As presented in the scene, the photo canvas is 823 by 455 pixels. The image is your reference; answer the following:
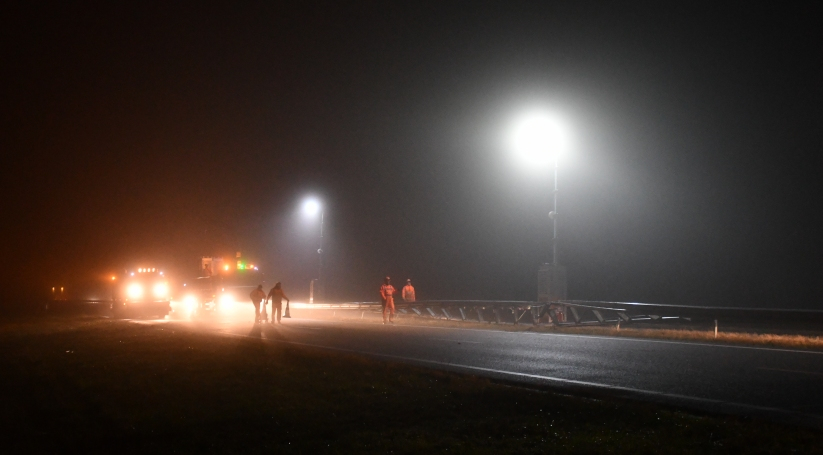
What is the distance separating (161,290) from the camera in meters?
37.0

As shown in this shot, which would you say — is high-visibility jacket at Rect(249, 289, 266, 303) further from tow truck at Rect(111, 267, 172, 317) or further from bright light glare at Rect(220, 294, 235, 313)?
bright light glare at Rect(220, 294, 235, 313)

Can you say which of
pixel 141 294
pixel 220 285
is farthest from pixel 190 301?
pixel 141 294

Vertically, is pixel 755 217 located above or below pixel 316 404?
above

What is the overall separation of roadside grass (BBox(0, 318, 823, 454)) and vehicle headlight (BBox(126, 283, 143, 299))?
2410 cm

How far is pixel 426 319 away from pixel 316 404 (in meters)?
20.1

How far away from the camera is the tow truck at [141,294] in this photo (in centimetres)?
3622

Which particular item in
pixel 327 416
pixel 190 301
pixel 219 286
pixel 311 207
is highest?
pixel 311 207

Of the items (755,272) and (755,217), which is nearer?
(755,272)

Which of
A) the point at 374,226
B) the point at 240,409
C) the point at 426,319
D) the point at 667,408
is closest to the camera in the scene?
the point at 667,408

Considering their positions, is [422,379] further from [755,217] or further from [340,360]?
[755,217]

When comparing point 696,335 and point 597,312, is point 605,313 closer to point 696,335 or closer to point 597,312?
point 597,312

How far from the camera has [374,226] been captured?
78375 mm

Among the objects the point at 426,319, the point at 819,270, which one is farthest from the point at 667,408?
the point at 819,270

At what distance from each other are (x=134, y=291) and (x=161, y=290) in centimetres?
134
